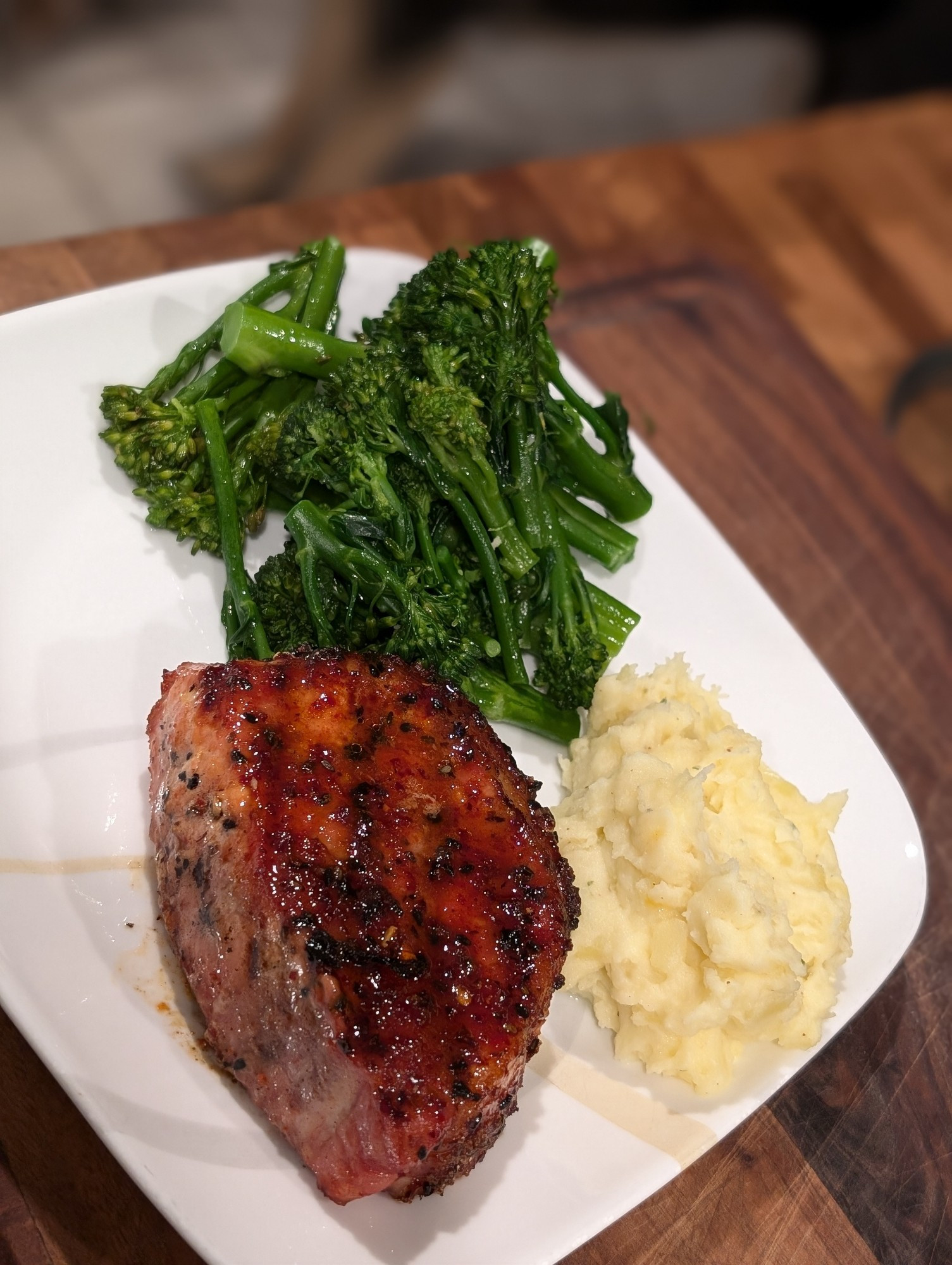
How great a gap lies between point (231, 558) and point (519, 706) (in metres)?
1.09

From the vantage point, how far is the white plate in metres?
2.74

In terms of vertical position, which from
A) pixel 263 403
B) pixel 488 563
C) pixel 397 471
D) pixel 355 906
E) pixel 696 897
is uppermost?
pixel 263 403

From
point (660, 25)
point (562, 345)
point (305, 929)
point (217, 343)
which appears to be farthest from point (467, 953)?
point (660, 25)

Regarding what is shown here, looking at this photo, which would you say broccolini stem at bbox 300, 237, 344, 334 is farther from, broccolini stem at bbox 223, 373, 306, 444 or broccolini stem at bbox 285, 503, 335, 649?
broccolini stem at bbox 285, 503, 335, 649

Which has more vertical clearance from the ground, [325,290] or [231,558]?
[325,290]

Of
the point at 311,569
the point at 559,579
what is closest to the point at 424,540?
the point at 311,569

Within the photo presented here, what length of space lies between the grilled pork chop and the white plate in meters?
0.14

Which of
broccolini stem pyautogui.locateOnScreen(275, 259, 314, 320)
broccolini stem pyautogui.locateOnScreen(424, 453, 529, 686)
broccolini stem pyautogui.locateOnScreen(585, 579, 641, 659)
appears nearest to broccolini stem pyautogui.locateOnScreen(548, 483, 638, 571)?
broccolini stem pyautogui.locateOnScreen(585, 579, 641, 659)

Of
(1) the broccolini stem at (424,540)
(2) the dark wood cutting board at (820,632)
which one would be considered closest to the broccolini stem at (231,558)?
(1) the broccolini stem at (424,540)

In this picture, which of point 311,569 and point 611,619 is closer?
point 311,569

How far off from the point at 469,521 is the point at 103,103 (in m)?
5.46

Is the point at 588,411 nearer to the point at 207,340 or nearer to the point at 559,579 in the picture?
the point at 559,579

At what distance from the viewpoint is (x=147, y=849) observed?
321cm

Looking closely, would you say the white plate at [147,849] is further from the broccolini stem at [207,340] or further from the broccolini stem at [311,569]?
the broccolini stem at [311,569]
